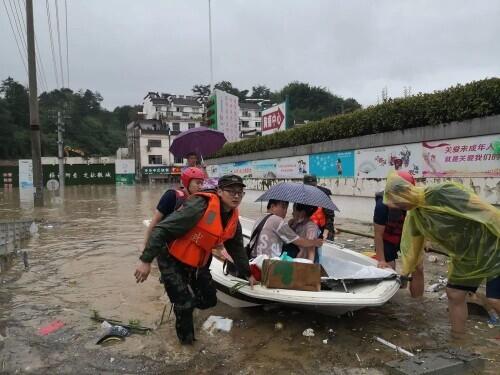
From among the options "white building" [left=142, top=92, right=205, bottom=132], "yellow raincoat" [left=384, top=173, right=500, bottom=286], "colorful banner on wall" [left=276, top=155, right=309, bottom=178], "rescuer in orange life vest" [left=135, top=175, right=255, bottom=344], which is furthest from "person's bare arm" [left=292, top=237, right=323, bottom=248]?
"white building" [left=142, top=92, right=205, bottom=132]

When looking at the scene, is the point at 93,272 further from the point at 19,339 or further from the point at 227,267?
the point at 227,267

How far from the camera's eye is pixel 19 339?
4.00 metres

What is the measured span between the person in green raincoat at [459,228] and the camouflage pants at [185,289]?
→ 177 centimetres

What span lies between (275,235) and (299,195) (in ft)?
1.71

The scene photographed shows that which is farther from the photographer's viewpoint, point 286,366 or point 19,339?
point 19,339

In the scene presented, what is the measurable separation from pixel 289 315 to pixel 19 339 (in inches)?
105

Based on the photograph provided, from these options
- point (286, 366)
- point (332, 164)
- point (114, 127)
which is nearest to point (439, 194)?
point (286, 366)

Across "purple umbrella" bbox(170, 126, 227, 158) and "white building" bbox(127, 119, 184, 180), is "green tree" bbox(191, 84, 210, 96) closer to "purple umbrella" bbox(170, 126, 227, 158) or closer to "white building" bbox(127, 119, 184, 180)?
"white building" bbox(127, 119, 184, 180)

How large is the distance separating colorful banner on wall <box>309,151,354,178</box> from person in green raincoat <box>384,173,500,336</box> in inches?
363

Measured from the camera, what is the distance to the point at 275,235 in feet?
14.5

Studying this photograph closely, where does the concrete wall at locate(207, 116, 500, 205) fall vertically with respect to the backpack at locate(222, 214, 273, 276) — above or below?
above

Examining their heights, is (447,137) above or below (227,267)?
above

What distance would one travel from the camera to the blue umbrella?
4500mm

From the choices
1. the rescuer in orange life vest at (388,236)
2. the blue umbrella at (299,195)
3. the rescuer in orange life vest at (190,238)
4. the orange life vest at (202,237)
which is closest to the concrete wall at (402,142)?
the rescuer in orange life vest at (388,236)
